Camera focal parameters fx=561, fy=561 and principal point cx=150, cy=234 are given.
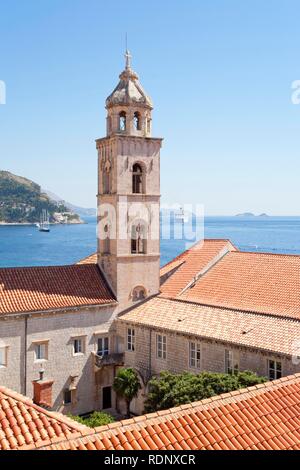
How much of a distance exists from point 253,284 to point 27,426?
20.1 meters

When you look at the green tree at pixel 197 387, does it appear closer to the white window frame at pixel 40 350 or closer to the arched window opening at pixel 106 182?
the white window frame at pixel 40 350

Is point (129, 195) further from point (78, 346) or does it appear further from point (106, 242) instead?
point (78, 346)

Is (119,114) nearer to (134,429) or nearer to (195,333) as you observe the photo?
(195,333)

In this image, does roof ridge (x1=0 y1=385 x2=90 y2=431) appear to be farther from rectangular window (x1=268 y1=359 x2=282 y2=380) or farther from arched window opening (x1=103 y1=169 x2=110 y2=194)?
arched window opening (x1=103 y1=169 x2=110 y2=194)

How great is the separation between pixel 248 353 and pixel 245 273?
26.2 feet

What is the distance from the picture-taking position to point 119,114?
34938 mm

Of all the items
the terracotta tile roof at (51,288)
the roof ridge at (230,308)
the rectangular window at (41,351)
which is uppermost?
the terracotta tile roof at (51,288)

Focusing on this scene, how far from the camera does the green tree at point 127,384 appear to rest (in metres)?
30.5

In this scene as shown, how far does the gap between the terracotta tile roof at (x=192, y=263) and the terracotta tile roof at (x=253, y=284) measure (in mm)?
547

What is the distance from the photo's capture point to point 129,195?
114 feet

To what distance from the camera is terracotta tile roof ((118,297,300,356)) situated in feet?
85.5

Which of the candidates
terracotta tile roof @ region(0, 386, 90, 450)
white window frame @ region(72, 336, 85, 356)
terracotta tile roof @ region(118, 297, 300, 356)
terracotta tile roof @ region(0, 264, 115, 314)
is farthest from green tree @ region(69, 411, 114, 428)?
terracotta tile roof @ region(0, 386, 90, 450)

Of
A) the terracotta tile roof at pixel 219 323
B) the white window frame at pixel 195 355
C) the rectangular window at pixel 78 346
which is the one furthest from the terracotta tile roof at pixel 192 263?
the rectangular window at pixel 78 346
